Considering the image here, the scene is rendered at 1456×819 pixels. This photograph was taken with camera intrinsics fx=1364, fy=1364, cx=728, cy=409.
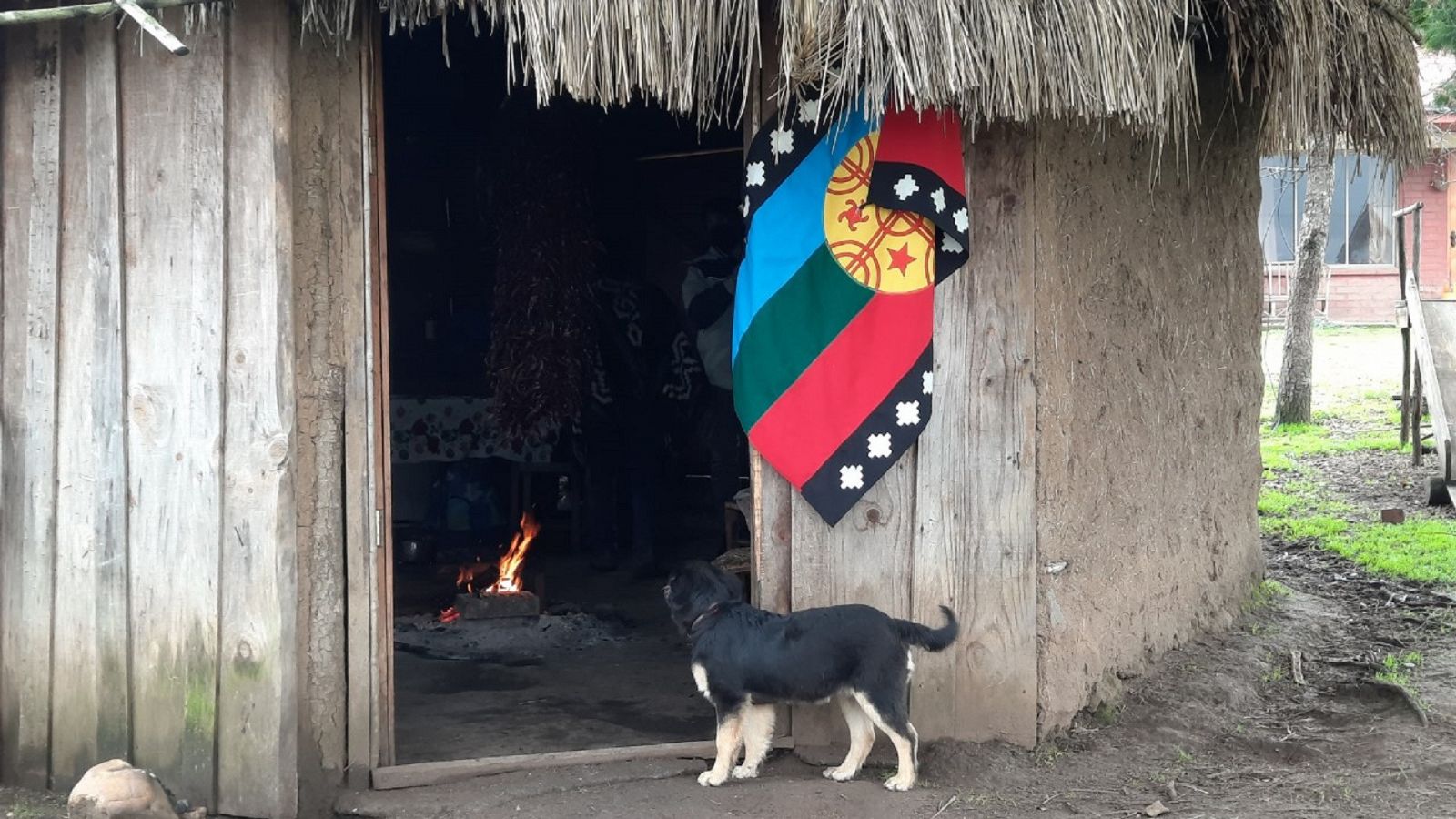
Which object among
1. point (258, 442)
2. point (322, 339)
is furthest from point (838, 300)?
point (258, 442)

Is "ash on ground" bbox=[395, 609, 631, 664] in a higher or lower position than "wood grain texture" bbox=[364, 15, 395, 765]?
lower

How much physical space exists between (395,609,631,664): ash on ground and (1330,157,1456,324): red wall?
53.6ft

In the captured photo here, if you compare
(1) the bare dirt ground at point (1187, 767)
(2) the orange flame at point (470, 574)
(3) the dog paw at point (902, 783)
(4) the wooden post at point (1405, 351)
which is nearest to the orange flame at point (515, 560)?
(2) the orange flame at point (470, 574)

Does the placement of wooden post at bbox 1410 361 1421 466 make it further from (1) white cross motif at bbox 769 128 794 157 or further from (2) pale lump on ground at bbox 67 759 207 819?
(2) pale lump on ground at bbox 67 759 207 819

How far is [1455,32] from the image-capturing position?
907 cm

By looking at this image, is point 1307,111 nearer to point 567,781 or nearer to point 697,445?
point 567,781

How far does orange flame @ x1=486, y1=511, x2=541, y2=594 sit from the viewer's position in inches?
295

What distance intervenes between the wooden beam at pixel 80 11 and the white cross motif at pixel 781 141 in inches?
72.3

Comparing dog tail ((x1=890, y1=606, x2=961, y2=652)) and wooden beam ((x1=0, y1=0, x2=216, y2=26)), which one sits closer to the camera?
wooden beam ((x1=0, y1=0, x2=216, y2=26))

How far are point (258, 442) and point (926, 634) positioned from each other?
7.33 feet

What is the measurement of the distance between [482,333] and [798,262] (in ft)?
17.3

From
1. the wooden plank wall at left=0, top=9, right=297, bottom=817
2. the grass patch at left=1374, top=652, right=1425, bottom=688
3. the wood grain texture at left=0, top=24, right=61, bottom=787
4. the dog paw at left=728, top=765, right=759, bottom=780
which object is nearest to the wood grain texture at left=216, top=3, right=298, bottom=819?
the wooden plank wall at left=0, top=9, right=297, bottom=817

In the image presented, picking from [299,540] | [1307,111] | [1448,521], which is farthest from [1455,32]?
[299,540]

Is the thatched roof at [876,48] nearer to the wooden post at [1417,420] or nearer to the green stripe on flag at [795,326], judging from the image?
the green stripe on flag at [795,326]
